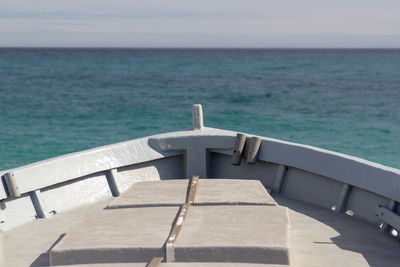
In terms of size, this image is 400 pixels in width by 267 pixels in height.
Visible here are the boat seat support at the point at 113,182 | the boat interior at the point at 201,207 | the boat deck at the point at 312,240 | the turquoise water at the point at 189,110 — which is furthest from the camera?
the turquoise water at the point at 189,110

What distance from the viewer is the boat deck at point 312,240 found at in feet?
14.9

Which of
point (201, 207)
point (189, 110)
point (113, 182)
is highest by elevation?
point (201, 207)

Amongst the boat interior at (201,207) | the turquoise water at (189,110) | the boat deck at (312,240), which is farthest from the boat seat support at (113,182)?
the turquoise water at (189,110)

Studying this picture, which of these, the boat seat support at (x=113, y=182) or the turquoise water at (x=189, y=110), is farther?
the turquoise water at (x=189, y=110)

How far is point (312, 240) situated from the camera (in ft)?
16.4

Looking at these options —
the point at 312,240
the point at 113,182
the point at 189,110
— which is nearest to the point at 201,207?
the point at 312,240

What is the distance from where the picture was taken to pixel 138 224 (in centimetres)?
414

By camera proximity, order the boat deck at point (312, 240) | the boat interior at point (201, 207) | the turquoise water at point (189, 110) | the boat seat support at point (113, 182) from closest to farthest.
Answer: the boat interior at point (201, 207), the boat deck at point (312, 240), the boat seat support at point (113, 182), the turquoise water at point (189, 110)

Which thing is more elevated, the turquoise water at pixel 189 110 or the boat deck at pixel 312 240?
the boat deck at pixel 312 240

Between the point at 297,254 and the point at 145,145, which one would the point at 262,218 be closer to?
the point at 297,254

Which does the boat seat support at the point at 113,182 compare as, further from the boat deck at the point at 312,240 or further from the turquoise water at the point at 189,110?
the turquoise water at the point at 189,110

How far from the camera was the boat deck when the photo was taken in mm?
4547

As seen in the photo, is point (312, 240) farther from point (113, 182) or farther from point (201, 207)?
point (113, 182)

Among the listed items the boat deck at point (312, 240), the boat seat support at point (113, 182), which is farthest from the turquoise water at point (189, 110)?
the boat deck at point (312, 240)
